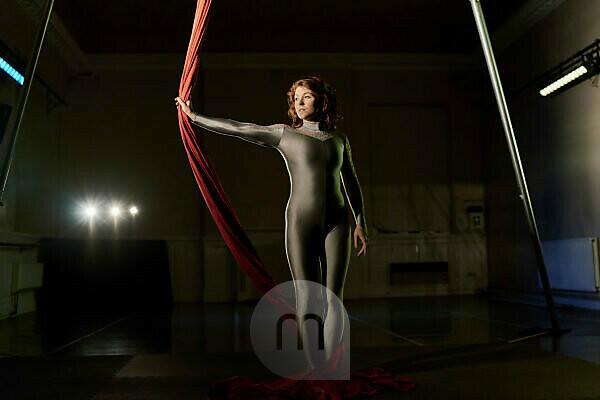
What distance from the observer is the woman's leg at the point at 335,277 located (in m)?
2.09

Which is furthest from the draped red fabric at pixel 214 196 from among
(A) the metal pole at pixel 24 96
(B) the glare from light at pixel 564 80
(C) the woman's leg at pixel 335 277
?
(B) the glare from light at pixel 564 80

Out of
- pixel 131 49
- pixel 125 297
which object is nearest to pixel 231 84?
pixel 131 49

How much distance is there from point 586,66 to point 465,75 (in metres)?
3.31

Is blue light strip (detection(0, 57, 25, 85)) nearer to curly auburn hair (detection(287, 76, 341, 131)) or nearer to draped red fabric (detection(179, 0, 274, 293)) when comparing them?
draped red fabric (detection(179, 0, 274, 293))

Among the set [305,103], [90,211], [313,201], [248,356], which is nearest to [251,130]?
[305,103]

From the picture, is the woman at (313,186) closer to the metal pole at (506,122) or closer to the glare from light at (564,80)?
the metal pole at (506,122)

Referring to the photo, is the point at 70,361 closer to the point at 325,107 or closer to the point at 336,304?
the point at 336,304

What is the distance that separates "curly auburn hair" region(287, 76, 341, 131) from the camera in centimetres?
215

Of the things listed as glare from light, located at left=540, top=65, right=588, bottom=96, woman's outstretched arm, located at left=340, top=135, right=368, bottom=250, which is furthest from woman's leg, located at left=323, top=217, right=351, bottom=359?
glare from light, located at left=540, top=65, right=588, bottom=96

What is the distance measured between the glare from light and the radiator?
5.69 ft

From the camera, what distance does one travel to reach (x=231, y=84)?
8.93 m

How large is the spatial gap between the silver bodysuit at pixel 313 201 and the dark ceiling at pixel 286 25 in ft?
20.8

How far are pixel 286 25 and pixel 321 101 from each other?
6907 mm

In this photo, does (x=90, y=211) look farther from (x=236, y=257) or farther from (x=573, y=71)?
(x=236, y=257)
